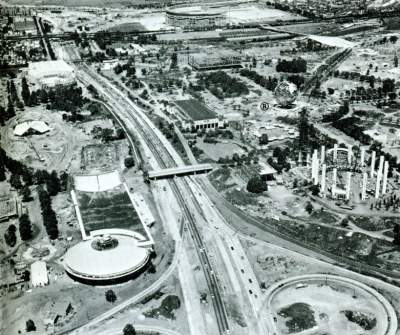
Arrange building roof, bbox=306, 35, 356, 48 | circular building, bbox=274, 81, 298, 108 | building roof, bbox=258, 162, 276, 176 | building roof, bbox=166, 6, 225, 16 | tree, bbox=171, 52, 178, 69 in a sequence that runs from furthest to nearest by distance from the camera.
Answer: building roof, bbox=166, 6, 225, 16, building roof, bbox=306, 35, 356, 48, tree, bbox=171, 52, 178, 69, circular building, bbox=274, 81, 298, 108, building roof, bbox=258, 162, 276, 176

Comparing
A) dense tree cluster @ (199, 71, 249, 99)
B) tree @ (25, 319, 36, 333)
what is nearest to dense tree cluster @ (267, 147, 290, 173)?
dense tree cluster @ (199, 71, 249, 99)

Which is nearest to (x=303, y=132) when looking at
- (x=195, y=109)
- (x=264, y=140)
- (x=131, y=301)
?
(x=264, y=140)

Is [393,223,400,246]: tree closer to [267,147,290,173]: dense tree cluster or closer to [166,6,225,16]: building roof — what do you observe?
[267,147,290,173]: dense tree cluster

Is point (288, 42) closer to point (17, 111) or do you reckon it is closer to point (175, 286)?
point (17, 111)

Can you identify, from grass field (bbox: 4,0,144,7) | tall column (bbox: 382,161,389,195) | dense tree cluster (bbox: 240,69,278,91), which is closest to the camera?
tall column (bbox: 382,161,389,195)

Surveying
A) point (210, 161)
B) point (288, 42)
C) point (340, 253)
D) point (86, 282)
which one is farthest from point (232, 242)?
point (288, 42)

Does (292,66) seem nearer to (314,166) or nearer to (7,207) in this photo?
(314,166)
